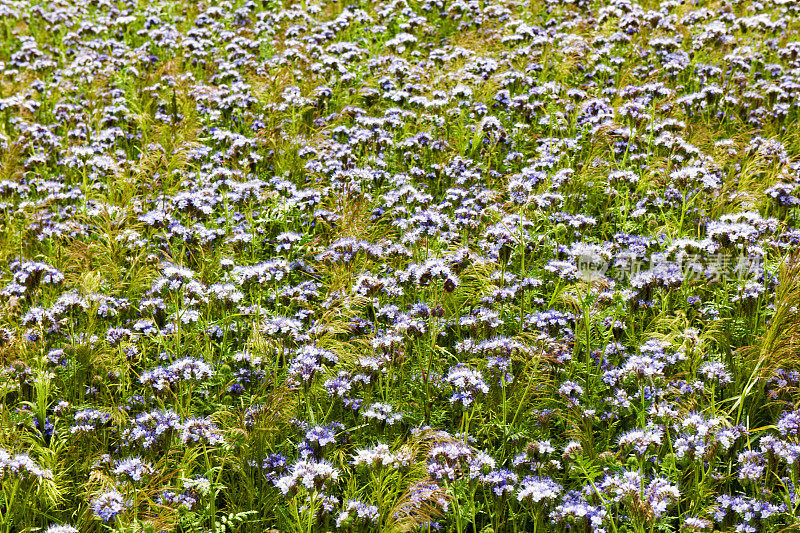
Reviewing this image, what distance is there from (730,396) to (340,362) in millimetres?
2368

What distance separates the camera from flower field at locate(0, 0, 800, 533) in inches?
143

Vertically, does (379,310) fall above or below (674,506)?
above

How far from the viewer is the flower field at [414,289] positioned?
3.64m

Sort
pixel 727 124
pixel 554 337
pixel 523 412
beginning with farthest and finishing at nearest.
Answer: pixel 727 124, pixel 554 337, pixel 523 412

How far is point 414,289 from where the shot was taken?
5.01m

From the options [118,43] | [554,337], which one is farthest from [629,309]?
[118,43]

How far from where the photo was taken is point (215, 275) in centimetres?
531

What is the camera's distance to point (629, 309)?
4.70 meters

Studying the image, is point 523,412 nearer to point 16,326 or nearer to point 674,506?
point 674,506

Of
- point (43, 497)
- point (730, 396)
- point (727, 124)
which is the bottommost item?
point (43, 497)

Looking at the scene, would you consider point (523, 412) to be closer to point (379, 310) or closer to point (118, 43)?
point (379, 310)

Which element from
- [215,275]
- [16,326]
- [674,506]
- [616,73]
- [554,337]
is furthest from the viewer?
[616,73]

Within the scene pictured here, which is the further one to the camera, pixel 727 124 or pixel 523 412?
pixel 727 124

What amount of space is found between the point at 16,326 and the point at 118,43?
5403 mm
